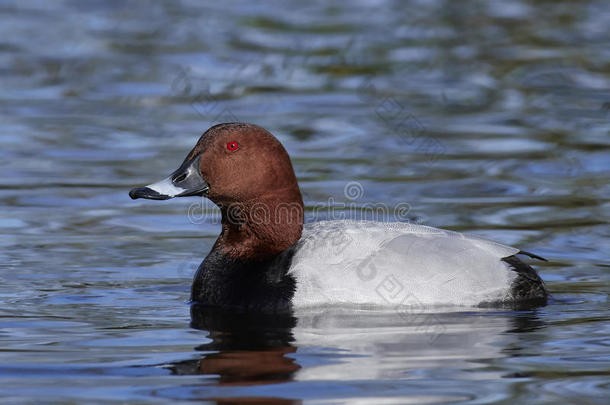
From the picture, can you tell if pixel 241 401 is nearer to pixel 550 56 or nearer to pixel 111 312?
pixel 111 312

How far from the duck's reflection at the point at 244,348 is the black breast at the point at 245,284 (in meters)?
0.07

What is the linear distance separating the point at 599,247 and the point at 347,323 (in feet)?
7.78

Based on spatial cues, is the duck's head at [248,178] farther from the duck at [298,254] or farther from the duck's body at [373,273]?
the duck's body at [373,273]

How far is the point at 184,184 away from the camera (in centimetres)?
664

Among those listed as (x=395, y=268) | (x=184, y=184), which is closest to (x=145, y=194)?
(x=184, y=184)

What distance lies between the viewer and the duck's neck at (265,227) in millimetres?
6688

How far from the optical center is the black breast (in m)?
6.40

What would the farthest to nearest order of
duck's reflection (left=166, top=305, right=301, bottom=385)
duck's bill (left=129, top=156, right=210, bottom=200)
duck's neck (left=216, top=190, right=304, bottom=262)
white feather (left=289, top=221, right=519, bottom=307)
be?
1. duck's neck (left=216, top=190, right=304, bottom=262)
2. duck's bill (left=129, top=156, right=210, bottom=200)
3. white feather (left=289, top=221, right=519, bottom=307)
4. duck's reflection (left=166, top=305, right=301, bottom=385)

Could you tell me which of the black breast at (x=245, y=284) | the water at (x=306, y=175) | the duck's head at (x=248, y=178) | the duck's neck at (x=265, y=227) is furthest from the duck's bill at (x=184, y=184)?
the water at (x=306, y=175)

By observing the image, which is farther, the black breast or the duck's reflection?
the black breast

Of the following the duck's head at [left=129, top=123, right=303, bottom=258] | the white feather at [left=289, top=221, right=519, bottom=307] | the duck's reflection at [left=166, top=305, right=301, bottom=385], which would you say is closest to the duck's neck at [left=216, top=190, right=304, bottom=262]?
the duck's head at [left=129, top=123, right=303, bottom=258]

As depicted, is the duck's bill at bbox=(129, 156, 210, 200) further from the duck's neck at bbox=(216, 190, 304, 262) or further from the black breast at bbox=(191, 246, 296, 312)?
the black breast at bbox=(191, 246, 296, 312)

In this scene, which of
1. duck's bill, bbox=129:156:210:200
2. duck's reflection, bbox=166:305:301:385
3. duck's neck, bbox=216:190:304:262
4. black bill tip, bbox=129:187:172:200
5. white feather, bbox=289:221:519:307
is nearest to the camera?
duck's reflection, bbox=166:305:301:385

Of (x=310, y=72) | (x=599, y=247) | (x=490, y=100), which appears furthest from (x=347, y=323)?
(x=310, y=72)
